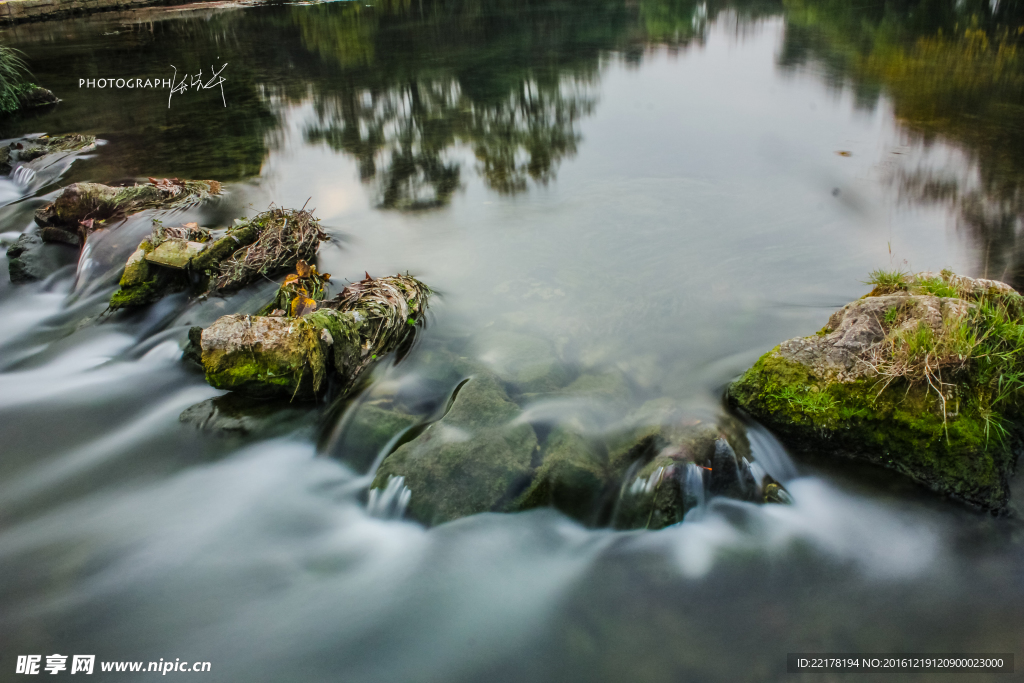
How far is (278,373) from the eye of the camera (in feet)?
16.4

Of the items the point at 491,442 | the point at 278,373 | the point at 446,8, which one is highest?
the point at 446,8

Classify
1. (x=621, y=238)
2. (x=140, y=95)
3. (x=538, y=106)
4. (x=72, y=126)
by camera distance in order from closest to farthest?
(x=621, y=238)
(x=72, y=126)
(x=538, y=106)
(x=140, y=95)

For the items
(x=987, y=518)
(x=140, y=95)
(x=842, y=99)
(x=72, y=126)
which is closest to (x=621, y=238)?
(x=987, y=518)

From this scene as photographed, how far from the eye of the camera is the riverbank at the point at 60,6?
1078 inches

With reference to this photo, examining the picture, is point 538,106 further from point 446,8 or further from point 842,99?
point 446,8

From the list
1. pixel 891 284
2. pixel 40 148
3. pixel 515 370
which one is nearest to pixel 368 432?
pixel 515 370

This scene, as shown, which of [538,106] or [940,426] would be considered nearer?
[940,426]

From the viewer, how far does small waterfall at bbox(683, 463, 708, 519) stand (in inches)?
163

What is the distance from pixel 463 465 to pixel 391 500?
22.4 inches

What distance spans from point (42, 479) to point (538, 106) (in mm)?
11571

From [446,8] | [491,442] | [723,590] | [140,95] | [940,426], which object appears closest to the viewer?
[723,590]

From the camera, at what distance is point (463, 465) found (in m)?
4.42

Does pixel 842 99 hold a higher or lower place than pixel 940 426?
higher

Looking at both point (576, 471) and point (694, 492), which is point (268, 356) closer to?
point (576, 471)
